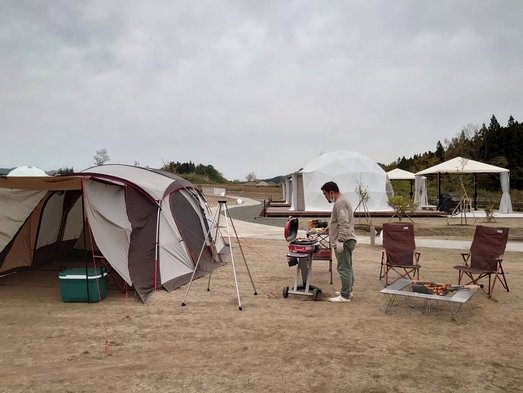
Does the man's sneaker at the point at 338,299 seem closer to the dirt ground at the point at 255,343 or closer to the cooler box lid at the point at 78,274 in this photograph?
the dirt ground at the point at 255,343

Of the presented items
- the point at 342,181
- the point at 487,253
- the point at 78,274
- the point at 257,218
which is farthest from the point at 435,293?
the point at 342,181

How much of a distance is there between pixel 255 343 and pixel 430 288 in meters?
2.52

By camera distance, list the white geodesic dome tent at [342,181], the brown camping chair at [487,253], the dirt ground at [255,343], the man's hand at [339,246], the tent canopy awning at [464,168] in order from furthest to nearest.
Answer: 1. the white geodesic dome tent at [342,181]
2. the tent canopy awning at [464,168]
3. the brown camping chair at [487,253]
4. the man's hand at [339,246]
5. the dirt ground at [255,343]

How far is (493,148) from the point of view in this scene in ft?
121

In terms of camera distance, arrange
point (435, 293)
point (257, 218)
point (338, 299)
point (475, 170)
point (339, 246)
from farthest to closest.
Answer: point (475, 170) < point (257, 218) < point (338, 299) < point (339, 246) < point (435, 293)

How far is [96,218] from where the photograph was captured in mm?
6238

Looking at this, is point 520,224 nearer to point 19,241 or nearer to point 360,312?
point 360,312

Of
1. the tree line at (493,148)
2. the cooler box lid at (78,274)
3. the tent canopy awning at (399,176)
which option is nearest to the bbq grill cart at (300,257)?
the cooler box lid at (78,274)

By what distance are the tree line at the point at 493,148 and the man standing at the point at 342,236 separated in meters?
31.1

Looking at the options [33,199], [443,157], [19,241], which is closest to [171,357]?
[33,199]

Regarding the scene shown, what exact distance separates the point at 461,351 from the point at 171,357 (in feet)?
9.19

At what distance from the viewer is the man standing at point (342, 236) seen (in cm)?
552

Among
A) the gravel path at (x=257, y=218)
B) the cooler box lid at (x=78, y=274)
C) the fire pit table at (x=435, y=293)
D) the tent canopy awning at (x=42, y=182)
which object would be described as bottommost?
the fire pit table at (x=435, y=293)

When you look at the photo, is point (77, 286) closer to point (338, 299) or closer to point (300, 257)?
point (300, 257)
